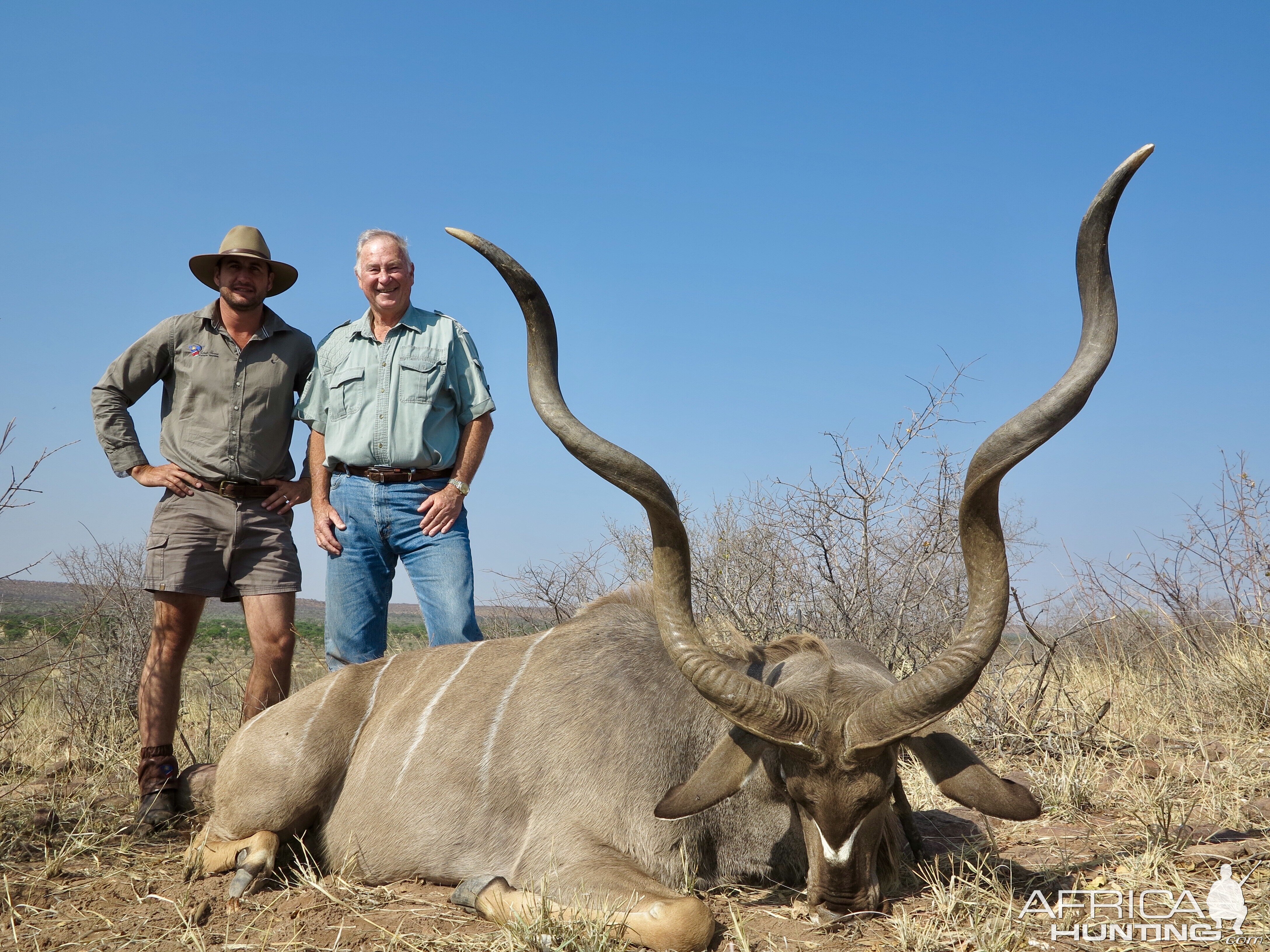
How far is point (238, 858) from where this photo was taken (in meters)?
4.41

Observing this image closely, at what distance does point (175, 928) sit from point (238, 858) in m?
0.66

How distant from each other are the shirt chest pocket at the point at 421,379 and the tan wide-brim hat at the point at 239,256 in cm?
107

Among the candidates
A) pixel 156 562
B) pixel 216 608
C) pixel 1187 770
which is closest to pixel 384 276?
pixel 156 562

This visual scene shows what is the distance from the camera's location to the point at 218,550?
5.55m

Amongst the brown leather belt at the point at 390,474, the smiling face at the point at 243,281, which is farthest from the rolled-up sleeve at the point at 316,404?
the smiling face at the point at 243,281

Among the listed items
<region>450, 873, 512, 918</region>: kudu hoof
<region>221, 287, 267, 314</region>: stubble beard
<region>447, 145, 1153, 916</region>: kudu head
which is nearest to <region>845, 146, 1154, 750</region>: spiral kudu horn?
<region>447, 145, 1153, 916</region>: kudu head

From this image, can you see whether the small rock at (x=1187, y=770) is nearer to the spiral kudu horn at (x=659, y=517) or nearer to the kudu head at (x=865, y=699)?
the kudu head at (x=865, y=699)

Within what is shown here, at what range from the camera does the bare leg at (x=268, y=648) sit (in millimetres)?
5496

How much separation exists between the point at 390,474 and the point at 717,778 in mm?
2782

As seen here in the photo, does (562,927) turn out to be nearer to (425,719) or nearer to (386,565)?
(425,719)

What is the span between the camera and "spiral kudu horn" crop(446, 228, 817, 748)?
140 inches

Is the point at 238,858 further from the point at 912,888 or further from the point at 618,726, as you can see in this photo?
the point at 912,888

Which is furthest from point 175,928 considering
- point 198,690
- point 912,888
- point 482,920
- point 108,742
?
point 198,690

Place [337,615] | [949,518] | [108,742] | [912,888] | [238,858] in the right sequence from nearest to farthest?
[912,888] → [238,858] → [337,615] → [108,742] → [949,518]
